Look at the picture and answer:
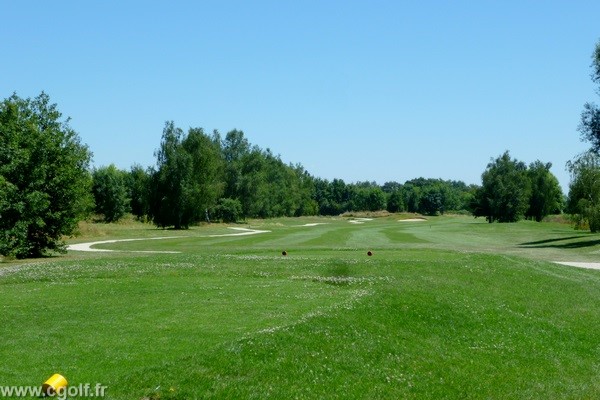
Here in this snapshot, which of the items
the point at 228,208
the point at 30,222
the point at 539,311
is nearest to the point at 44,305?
the point at 539,311

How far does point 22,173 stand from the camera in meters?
36.9

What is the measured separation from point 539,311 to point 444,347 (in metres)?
6.40

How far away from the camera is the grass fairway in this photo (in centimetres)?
1098

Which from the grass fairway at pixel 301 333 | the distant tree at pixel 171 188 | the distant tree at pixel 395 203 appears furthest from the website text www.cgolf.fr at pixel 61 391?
the distant tree at pixel 395 203

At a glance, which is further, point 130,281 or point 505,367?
point 130,281

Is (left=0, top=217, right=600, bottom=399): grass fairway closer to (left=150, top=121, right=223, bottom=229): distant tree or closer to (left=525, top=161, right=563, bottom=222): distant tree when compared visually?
Result: (left=150, top=121, right=223, bottom=229): distant tree

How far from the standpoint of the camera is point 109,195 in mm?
103500

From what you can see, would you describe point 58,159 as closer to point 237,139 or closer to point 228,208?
point 228,208

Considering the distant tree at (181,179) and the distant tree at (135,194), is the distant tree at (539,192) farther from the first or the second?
the distant tree at (135,194)

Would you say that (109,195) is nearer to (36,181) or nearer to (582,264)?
(36,181)

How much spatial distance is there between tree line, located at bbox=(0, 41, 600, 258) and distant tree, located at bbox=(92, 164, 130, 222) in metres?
0.18

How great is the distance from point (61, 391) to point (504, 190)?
97595 millimetres

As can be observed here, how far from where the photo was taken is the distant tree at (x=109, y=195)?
103m

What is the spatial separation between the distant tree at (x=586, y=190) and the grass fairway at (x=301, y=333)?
1417 inches
